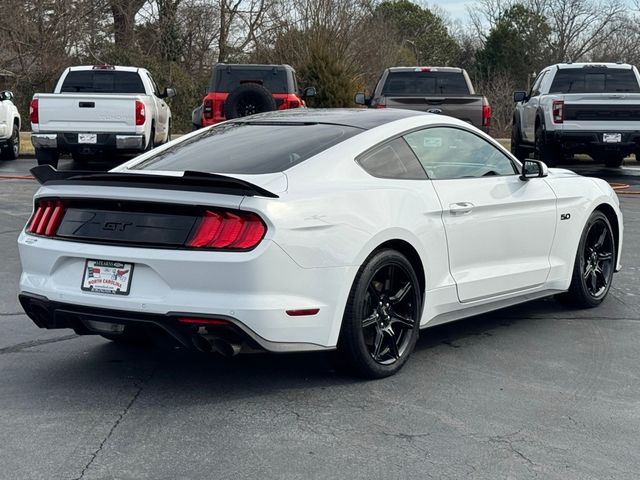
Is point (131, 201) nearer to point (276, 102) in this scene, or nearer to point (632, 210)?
point (632, 210)

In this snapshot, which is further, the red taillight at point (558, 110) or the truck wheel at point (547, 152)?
the truck wheel at point (547, 152)

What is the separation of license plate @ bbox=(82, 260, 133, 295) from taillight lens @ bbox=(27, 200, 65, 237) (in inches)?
15.0

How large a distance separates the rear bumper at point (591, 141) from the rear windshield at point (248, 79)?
223 inches

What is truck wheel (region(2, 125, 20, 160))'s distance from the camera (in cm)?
1992

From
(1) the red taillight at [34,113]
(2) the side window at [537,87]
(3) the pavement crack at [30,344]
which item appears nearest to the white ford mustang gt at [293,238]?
(3) the pavement crack at [30,344]

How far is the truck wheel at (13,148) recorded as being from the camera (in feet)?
65.4

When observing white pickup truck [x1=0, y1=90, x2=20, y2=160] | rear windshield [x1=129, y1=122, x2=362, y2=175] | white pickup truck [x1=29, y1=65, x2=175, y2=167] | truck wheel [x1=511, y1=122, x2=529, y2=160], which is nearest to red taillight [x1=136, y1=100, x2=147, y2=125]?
white pickup truck [x1=29, y1=65, x2=175, y2=167]

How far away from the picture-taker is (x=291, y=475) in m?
4.09

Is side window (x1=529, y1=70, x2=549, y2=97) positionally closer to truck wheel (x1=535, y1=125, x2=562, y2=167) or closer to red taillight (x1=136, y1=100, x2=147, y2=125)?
truck wheel (x1=535, y1=125, x2=562, y2=167)

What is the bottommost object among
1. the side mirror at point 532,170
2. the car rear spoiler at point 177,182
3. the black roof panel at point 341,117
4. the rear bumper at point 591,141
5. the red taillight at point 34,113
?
the rear bumper at point 591,141

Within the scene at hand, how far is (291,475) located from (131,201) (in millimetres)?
1756

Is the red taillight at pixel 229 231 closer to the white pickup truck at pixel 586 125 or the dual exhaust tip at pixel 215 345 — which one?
the dual exhaust tip at pixel 215 345

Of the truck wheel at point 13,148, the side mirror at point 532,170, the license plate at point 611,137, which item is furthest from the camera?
the truck wheel at point 13,148

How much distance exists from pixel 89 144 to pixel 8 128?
373 cm
